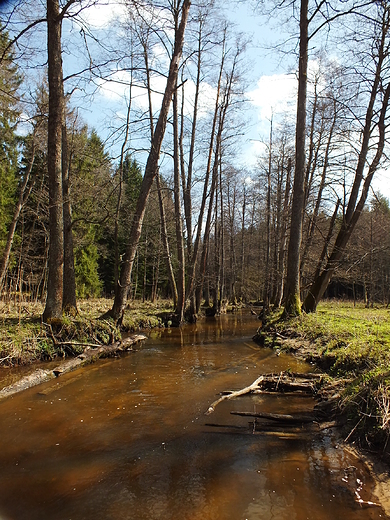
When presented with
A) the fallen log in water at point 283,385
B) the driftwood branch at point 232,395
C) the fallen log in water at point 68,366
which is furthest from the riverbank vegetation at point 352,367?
the fallen log in water at point 68,366

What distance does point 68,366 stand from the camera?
23.5 feet

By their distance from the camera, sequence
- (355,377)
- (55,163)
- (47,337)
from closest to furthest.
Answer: (355,377), (47,337), (55,163)

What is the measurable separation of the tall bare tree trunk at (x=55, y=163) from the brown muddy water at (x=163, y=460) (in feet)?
9.20

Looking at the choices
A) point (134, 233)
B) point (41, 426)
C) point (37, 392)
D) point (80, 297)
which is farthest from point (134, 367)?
point (80, 297)

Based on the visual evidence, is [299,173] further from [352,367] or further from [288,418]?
[288,418]

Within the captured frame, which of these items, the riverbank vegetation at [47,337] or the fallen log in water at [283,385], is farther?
the riverbank vegetation at [47,337]

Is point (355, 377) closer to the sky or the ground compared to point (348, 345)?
closer to the ground

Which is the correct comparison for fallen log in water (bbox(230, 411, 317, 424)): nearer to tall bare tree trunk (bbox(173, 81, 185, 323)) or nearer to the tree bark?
the tree bark

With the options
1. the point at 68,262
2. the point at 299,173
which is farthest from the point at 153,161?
the point at 299,173

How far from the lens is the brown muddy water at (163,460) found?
280cm

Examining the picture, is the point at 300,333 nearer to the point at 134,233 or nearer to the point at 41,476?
the point at 134,233

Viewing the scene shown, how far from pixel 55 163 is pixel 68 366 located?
195 inches

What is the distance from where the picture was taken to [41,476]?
3.27 m

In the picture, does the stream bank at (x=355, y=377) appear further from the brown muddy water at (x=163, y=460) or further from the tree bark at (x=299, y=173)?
the tree bark at (x=299, y=173)
